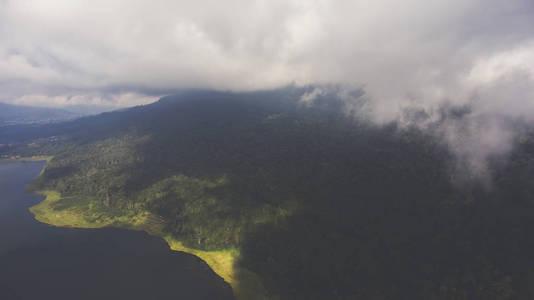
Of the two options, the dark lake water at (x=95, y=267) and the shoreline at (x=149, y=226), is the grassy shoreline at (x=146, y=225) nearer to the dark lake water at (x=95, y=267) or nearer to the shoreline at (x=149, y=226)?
the shoreline at (x=149, y=226)

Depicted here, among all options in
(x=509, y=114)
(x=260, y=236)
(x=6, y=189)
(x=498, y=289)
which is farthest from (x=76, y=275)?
(x=509, y=114)

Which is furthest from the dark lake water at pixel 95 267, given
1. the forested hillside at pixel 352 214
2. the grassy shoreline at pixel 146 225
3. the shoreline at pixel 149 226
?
the forested hillside at pixel 352 214

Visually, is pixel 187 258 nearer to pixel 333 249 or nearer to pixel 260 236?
pixel 260 236

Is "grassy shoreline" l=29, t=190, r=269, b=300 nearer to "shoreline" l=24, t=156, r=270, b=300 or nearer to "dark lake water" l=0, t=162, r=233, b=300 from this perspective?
"shoreline" l=24, t=156, r=270, b=300

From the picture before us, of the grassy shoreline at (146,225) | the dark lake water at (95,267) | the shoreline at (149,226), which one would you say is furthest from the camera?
the grassy shoreline at (146,225)

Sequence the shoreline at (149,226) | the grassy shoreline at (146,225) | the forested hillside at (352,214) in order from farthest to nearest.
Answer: the grassy shoreline at (146,225), the shoreline at (149,226), the forested hillside at (352,214)

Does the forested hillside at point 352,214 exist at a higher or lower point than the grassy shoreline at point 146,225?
higher
